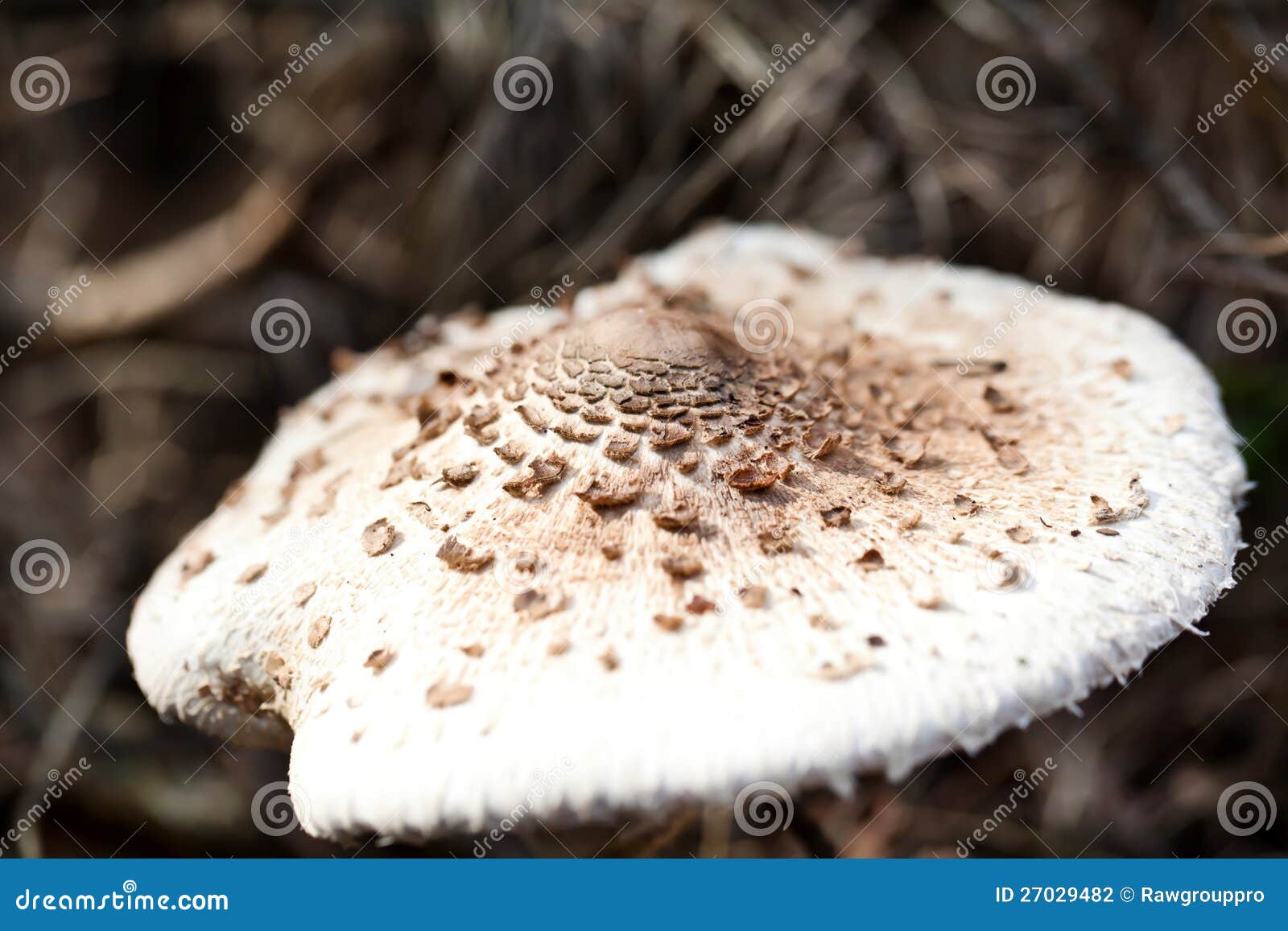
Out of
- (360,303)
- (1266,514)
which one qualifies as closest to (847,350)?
(1266,514)

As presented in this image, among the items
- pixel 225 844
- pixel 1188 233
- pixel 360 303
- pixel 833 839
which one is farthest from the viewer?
pixel 360 303

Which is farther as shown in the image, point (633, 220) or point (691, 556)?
point (633, 220)

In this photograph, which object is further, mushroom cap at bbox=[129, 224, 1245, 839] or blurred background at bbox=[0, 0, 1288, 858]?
blurred background at bbox=[0, 0, 1288, 858]

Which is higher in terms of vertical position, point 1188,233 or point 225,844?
point 1188,233

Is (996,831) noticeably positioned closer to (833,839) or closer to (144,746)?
(833,839)
